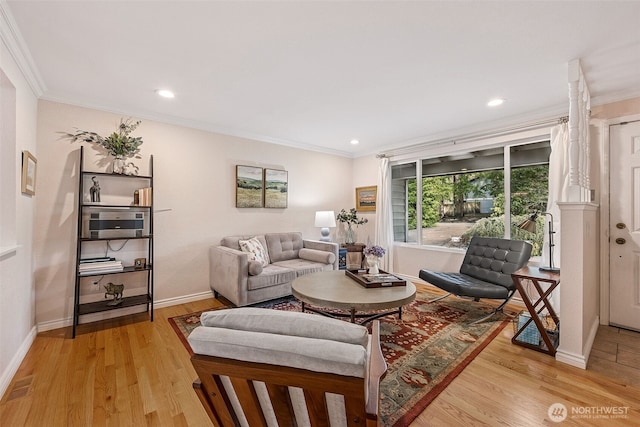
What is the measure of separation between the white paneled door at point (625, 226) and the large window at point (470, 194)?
62 cm

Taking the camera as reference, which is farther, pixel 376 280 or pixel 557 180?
pixel 557 180

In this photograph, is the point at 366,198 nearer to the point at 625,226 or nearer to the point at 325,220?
the point at 325,220

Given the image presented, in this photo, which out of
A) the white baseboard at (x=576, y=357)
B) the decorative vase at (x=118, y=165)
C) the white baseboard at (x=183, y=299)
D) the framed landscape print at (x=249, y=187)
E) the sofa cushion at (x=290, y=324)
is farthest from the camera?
the framed landscape print at (x=249, y=187)

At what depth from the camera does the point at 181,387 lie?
189 centimetres

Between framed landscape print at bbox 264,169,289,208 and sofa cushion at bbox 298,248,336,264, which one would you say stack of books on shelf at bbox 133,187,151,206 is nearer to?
framed landscape print at bbox 264,169,289,208

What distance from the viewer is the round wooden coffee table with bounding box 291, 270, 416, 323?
218 cm

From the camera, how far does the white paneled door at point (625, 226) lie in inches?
108

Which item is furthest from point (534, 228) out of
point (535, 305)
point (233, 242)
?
point (233, 242)

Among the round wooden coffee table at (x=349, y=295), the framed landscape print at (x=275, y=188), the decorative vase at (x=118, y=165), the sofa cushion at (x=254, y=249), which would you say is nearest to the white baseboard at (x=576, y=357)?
the round wooden coffee table at (x=349, y=295)

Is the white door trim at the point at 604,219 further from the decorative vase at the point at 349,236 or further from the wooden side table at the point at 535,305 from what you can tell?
the decorative vase at the point at 349,236

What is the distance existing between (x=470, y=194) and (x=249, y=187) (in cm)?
328

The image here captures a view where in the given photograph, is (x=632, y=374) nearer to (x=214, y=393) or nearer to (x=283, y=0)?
(x=214, y=393)

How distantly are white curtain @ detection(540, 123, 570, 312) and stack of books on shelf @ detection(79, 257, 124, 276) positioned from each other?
15.3ft

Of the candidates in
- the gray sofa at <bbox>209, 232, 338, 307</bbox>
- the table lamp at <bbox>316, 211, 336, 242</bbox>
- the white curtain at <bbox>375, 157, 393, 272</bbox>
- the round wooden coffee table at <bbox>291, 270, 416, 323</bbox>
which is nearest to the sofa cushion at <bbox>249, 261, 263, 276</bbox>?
the gray sofa at <bbox>209, 232, 338, 307</bbox>
